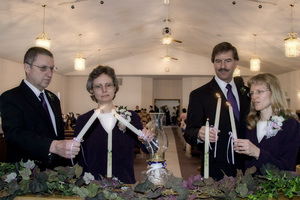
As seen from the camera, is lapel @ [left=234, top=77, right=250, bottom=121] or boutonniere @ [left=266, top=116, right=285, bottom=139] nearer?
boutonniere @ [left=266, top=116, right=285, bottom=139]

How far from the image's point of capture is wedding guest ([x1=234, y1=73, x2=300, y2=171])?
1789 mm

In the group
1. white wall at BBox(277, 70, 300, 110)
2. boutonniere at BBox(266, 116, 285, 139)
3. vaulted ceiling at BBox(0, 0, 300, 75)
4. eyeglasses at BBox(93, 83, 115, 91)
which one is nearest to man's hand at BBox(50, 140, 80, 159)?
eyeglasses at BBox(93, 83, 115, 91)

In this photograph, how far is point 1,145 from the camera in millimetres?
4941

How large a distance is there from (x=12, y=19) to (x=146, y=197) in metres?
7.08

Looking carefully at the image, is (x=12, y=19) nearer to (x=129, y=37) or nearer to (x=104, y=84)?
(x=129, y=37)

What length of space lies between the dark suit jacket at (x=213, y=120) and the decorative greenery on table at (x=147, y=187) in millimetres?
631

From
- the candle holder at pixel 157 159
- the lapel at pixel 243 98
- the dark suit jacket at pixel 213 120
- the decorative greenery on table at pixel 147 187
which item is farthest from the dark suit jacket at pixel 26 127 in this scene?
the lapel at pixel 243 98

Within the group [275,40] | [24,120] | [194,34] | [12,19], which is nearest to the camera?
[24,120]

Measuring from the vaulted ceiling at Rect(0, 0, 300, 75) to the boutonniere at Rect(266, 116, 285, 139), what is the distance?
5.20 m

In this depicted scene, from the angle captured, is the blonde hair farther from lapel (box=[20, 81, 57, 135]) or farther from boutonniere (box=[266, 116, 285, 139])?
lapel (box=[20, 81, 57, 135])

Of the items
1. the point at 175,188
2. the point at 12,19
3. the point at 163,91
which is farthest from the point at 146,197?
the point at 163,91

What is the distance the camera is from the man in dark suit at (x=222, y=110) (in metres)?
2.08

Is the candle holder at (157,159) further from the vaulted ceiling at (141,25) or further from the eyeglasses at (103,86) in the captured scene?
the vaulted ceiling at (141,25)

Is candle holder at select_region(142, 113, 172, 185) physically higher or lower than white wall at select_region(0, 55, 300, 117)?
lower
